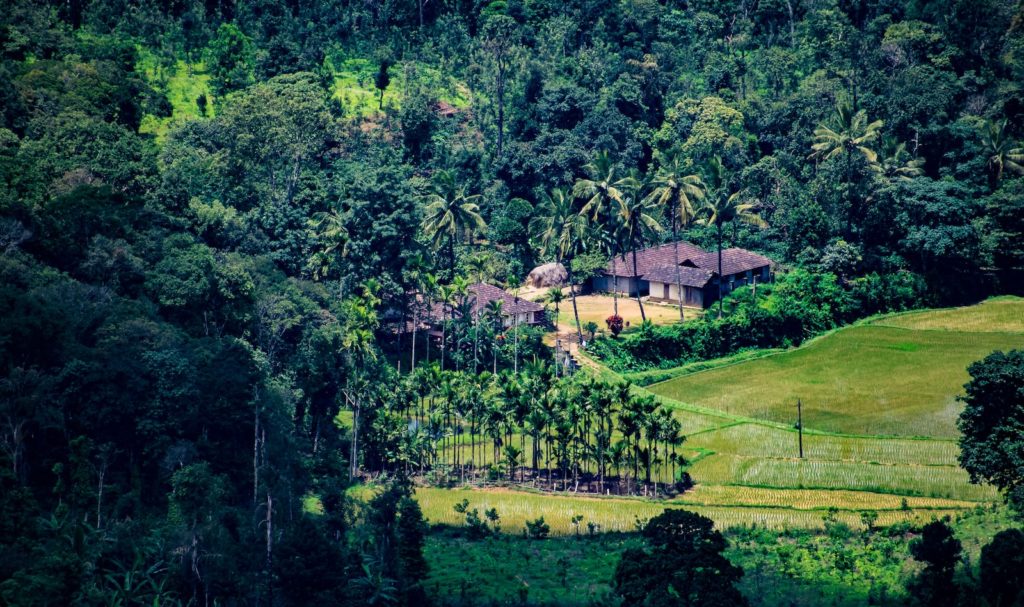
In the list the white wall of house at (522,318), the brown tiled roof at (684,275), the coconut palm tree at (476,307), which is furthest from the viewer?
the brown tiled roof at (684,275)

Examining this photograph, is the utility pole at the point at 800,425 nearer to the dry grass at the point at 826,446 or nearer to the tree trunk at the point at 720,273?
the dry grass at the point at 826,446

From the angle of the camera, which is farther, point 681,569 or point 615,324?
point 615,324

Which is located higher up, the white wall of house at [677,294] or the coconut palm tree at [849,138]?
the coconut palm tree at [849,138]

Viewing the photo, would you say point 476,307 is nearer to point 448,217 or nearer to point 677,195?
point 448,217

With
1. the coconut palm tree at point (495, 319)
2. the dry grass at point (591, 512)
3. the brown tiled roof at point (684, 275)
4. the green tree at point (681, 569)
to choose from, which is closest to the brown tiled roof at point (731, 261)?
the brown tiled roof at point (684, 275)

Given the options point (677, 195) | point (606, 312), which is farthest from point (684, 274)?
point (606, 312)

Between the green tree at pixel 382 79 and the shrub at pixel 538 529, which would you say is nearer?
the shrub at pixel 538 529
